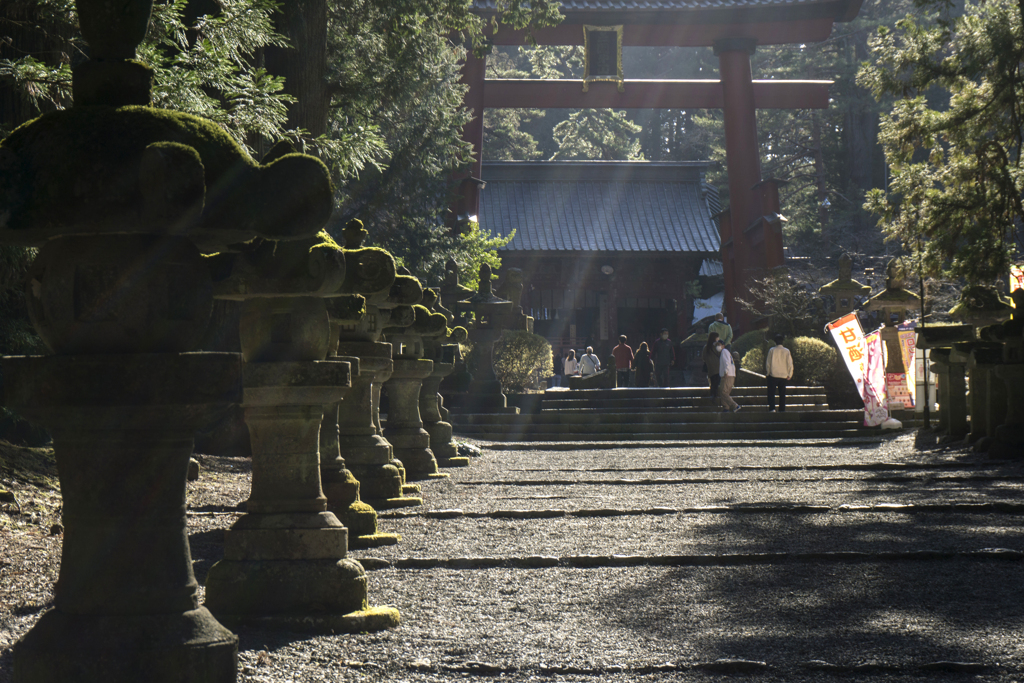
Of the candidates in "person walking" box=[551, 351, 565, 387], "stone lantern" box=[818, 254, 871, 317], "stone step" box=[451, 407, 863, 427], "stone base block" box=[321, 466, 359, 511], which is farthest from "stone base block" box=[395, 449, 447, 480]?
"person walking" box=[551, 351, 565, 387]

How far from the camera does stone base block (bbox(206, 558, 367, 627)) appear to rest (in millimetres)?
4062

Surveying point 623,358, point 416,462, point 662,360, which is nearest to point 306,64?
point 416,462

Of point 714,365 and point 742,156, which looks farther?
point 742,156

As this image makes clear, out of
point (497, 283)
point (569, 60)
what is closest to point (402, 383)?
point (497, 283)

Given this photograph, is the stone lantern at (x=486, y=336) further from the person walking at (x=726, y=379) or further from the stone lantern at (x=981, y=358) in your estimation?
the stone lantern at (x=981, y=358)

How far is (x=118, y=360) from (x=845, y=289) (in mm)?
18163

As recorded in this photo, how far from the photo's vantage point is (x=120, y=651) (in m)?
2.47

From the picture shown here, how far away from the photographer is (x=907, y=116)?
1259 cm

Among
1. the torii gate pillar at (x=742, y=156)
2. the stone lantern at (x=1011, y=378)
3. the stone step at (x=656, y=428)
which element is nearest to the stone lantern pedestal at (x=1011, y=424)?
the stone lantern at (x=1011, y=378)

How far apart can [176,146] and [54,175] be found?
0.34 metres

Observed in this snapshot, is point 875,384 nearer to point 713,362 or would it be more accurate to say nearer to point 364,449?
point 713,362

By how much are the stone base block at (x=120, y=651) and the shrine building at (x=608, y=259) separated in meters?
26.2

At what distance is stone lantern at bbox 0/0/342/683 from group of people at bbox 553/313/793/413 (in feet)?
46.3

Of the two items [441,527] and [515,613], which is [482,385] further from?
[515,613]
